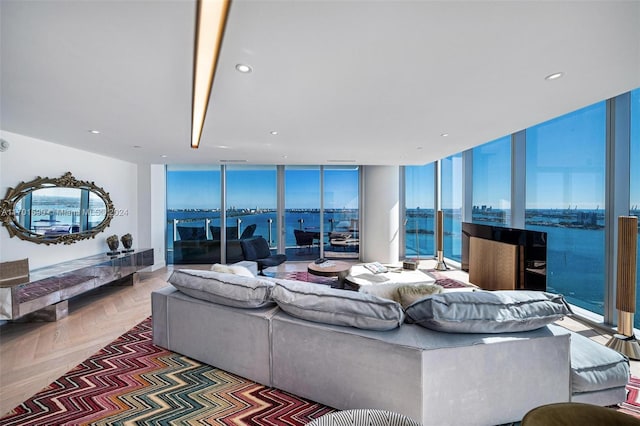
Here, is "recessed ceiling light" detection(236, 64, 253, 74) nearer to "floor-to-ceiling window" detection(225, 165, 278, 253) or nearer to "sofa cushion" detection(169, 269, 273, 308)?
"sofa cushion" detection(169, 269, 273, 308)

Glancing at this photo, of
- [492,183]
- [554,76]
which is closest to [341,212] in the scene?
[492,183]

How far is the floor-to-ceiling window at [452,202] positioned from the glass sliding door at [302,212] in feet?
10.4

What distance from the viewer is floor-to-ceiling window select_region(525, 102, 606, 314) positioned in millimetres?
3184

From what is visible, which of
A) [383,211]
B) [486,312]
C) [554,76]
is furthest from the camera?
[383,211]

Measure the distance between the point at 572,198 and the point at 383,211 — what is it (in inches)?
135

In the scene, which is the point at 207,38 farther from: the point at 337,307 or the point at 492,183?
the point at 492,183

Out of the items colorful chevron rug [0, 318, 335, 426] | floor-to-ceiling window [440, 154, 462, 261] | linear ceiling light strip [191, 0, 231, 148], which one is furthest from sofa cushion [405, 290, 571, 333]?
floor-to-ceiling window [440, 154, 462, 261]

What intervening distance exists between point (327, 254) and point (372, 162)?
263 centimetres

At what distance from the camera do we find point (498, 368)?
1.55 meters

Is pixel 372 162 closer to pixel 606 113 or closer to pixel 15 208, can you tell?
pixel 606 113

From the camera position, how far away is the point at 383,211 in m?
6.49

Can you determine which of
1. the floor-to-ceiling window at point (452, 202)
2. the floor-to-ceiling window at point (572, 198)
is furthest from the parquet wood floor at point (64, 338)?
the floor-to-ceiling window at point (452, 202)

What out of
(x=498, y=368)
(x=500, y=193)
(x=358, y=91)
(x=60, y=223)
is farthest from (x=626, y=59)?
(x=60, y=223)

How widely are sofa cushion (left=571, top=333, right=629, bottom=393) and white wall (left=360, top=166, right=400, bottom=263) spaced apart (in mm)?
4654
